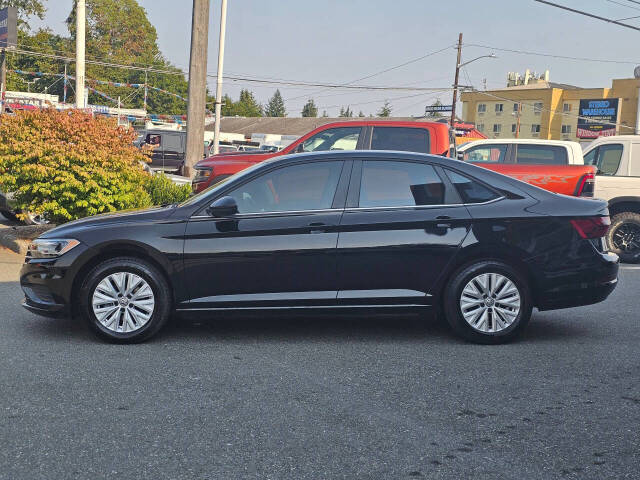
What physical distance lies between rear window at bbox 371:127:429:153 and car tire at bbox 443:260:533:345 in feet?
16.1

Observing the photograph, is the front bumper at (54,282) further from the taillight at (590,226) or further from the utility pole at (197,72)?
the utility pole at (197,72)

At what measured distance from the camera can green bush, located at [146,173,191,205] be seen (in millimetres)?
12531

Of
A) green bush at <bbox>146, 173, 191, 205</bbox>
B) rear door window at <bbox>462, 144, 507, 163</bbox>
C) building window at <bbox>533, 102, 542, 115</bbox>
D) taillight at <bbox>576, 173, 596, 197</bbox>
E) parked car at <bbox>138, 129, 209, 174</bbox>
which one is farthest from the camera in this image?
building window at <bbox>533, 102, 542, 115</bbox>

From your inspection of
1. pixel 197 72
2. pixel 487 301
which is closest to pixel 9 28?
pixel 197 72

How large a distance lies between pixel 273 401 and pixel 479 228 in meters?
2.56

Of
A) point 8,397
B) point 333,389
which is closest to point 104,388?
point 8,397

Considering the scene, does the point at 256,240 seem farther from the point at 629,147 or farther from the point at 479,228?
the point at 629,147

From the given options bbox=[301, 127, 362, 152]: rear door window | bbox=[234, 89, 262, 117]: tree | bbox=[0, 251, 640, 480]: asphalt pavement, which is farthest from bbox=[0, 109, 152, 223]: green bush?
bbox=[234, 89, 262, 117]: tree

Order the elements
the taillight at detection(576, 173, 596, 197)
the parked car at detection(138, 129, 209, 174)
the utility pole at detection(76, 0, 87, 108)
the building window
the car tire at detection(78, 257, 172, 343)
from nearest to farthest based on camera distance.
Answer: the car tire at detection(78, 257, 172, 343) → the taillight at detection(576, 173, 596, 197) → the utility pole at detection(76, 0, 87, 108) → the parked car at detection(138, 129, 209, 174) → the building window

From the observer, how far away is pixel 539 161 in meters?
13.4

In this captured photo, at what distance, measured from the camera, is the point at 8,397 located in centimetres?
487

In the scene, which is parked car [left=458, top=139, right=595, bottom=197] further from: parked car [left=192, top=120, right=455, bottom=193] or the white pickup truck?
parked car [left=192, top=120, right=455, bottom=193]

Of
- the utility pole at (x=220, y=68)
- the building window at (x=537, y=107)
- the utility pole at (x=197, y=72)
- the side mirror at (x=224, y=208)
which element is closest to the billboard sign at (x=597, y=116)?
the building window at (x=537, y=107)

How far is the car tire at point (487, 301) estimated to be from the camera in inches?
254
